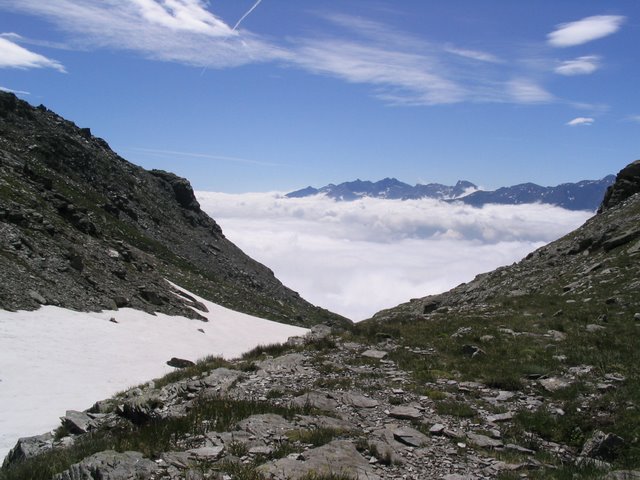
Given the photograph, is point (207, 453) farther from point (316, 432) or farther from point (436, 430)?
point (436, 430)

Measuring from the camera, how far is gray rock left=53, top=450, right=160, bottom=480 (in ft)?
26.0

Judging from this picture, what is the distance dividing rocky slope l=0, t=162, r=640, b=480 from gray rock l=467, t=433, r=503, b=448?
4 centimetres

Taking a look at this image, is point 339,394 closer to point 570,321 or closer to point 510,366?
point 510,366

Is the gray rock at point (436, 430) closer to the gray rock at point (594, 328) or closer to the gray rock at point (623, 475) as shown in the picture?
the gray rock at point (623, 475)

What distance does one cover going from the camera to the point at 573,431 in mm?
11492

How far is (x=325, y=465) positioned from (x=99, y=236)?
57301 millimetres

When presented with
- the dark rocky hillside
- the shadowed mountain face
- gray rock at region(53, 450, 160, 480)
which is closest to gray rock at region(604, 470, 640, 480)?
gray rock at region(53, 450, 160, 480)

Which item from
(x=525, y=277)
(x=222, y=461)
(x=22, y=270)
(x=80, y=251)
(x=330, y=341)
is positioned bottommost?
(x=222, y=461)

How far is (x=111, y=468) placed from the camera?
811cm

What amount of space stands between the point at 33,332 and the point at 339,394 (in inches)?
837

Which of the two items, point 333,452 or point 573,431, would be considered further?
point 573,431

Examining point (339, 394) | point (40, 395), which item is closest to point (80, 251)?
point (40, 395)

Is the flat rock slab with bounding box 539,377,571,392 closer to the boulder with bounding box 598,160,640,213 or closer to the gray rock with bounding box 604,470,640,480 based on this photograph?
the gray rock with bounding box 604,470,640,480

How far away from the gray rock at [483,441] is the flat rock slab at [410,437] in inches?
41.4
